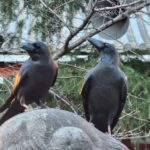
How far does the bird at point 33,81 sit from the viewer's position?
3713mm

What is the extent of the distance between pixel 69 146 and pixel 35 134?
0.15 metres

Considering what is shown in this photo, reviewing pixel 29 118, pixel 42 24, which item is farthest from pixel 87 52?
pixel 29 118

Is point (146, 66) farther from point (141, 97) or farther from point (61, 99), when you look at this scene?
point (61, 99)

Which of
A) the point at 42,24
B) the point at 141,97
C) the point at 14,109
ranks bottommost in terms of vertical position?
the point at 141,97

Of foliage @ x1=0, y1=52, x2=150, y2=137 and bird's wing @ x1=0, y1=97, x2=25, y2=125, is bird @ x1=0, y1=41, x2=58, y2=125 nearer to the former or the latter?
bird's wing @ x1=0, y1=97, x2=25, y2=125

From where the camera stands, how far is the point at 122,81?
11.9ft

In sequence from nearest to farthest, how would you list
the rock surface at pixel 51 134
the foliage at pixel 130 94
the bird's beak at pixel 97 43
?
the rock surface at pixel 51 134
the bird's beak at pixel 97 43
the foliage at pixel 130 94

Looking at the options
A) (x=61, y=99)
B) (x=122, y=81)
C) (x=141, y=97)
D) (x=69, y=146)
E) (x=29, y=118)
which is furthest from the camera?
(x=141, y=97)

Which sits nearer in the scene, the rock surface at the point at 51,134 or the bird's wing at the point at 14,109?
the rock surface at the point at 51,134

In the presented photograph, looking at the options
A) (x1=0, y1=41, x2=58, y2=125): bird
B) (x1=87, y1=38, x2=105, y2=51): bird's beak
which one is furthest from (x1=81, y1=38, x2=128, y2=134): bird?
(x1=0, y1=41, x2=58, y2=125): bird

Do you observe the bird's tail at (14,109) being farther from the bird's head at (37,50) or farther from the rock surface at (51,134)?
the rock surface at (51,134)

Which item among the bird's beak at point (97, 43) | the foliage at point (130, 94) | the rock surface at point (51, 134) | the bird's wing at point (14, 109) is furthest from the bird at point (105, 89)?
the foliage at point (130, 94)

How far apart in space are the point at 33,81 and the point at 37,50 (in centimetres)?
26

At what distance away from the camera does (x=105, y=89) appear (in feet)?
11.9
